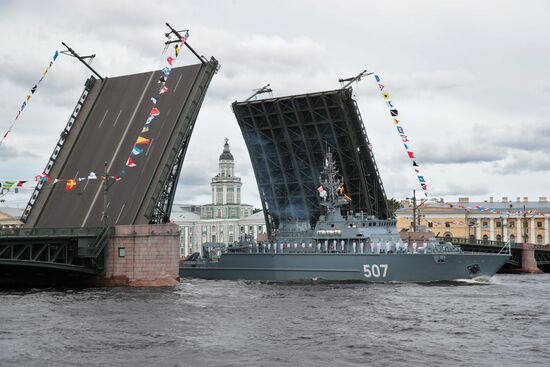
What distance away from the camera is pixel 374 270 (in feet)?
120

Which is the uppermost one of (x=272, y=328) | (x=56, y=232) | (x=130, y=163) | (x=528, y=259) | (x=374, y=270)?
(x=130, y=163)

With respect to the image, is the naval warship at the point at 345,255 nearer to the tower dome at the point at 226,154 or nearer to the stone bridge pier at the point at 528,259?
the stone bridge pier at the point at 528,259

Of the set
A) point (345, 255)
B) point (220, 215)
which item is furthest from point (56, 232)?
point (220, 215)

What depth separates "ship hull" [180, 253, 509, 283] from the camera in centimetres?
3612

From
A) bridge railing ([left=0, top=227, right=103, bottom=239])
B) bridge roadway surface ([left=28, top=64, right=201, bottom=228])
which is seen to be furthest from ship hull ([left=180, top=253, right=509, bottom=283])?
bridge railing ([left=0, top=227, right=103, bottom=239])

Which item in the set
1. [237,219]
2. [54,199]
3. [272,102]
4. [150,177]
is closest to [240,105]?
[272,102]

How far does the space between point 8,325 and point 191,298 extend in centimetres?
898

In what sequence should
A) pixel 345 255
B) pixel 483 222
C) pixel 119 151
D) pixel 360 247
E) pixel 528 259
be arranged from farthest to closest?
1. pixel 483 222
2. pixel 528 259
3. pixel 360 247
4. pixel 345 255
5. pixel 119 151

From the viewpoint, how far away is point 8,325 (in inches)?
830

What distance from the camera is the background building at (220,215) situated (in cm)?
9731

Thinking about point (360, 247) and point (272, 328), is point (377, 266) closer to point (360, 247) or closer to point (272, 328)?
point (360, 247)

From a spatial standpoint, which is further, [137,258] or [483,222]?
[483,222]

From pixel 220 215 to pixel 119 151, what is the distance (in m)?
63.1

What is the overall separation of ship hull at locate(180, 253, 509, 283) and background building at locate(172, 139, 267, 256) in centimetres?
5710
